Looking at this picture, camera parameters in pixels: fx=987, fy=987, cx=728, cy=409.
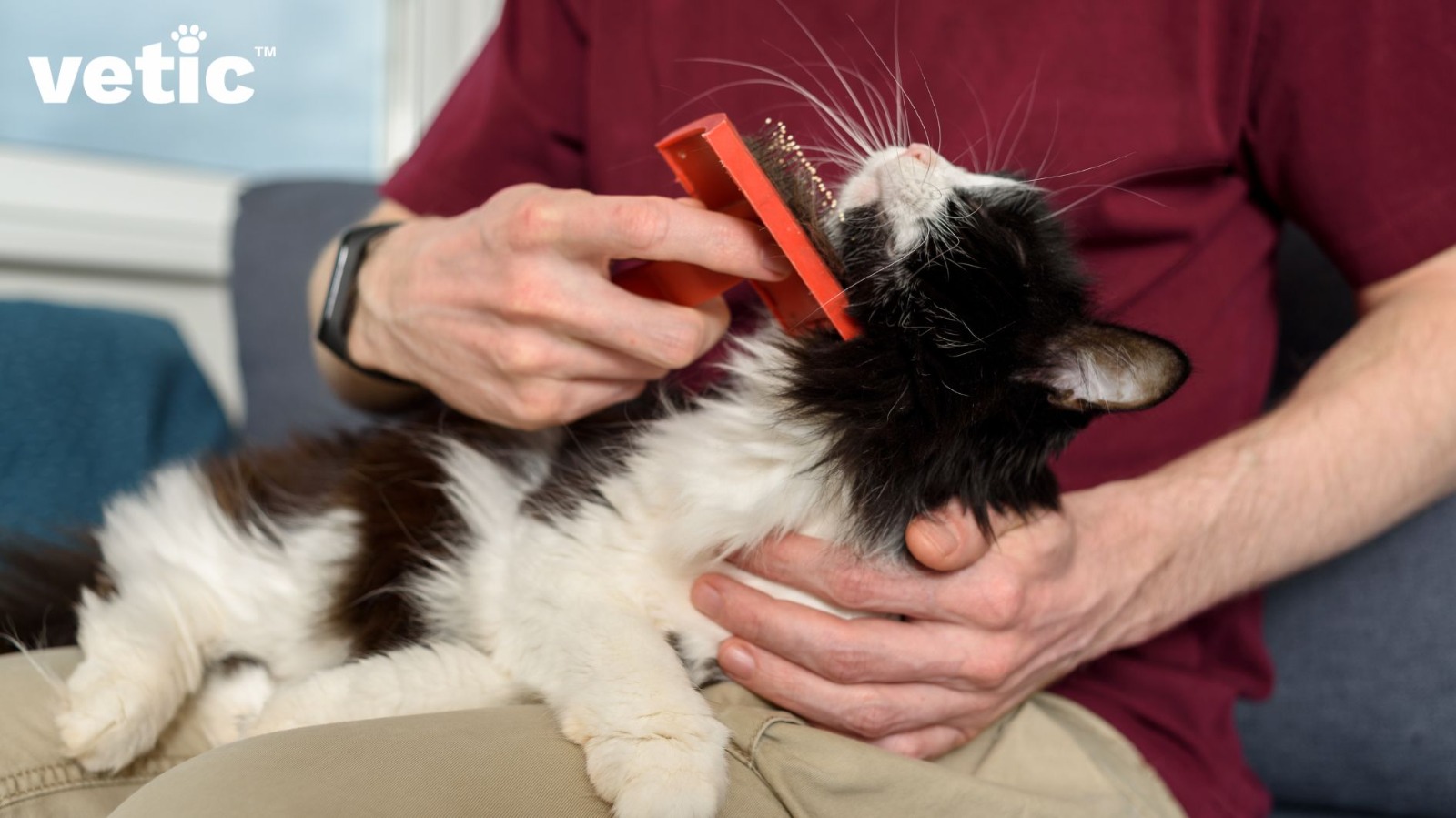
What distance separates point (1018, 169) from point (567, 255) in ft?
1.76

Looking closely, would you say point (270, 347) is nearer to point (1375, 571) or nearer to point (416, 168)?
point (416, 168)

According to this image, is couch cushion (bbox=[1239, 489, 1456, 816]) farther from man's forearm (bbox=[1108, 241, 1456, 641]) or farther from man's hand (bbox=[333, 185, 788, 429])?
man's hand (bbox=[333, 185, 788, 429])

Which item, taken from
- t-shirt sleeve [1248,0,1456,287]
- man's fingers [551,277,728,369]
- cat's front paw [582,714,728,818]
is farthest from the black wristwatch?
t-shirt sleeve [1248,0,1456,287]

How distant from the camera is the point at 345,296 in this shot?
124cm

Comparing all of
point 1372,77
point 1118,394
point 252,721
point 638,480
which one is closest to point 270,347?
point 252,721

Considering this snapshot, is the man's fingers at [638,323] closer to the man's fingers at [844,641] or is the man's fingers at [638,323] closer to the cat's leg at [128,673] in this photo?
the man's fingers at [844,641]

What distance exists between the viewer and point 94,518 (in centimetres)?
160

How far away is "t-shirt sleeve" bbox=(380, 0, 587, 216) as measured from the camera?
1449mm

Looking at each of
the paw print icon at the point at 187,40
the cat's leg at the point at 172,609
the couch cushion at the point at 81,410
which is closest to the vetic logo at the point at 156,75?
the paw print icon at the point at 187,40

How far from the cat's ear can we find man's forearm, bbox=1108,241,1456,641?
19cm

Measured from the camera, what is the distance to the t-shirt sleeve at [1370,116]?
1087mm

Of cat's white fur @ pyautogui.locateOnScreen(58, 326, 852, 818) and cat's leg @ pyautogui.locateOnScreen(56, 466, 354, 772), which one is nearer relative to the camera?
cat's white fur @ pyautogui.locateOnScreen(58, 326, 852, 818)

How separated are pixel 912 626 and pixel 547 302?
0.46 meters

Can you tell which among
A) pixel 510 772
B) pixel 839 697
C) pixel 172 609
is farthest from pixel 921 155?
pixel 172 609
